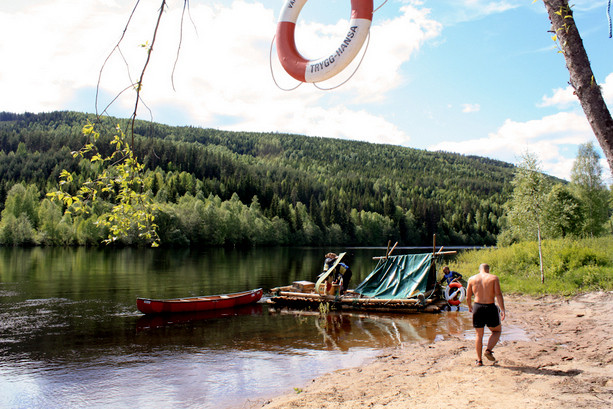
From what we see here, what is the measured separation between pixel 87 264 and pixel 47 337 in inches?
1191

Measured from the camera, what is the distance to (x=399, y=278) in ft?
68.2

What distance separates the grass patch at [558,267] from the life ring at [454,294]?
97.7 inches

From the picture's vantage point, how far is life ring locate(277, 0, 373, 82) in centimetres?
478

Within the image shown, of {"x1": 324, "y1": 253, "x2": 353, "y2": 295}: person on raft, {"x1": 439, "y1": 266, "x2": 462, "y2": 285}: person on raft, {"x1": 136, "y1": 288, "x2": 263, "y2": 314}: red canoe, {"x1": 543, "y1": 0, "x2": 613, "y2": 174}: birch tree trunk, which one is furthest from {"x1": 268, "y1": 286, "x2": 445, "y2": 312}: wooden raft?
{"x1": 543, "y1": 0, "x2": 613, "y2": 174}: birch tree trunk

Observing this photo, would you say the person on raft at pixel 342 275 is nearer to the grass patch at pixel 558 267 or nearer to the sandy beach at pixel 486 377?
the grass patch at pixel 558 267

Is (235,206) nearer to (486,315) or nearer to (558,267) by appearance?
(558,267)

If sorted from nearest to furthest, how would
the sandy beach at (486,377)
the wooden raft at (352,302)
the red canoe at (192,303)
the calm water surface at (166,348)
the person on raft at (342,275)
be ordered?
the sandy beach at (486,377)
the calm water surface at (166,348)
the wooden raft at (352,302)
the red canoe at (192,303)
the person on raft at (342,275)

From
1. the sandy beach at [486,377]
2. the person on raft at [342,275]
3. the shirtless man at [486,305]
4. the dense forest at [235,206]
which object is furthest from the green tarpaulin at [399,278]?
the dense forest at [235,206]

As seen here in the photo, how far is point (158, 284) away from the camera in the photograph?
30.3 m

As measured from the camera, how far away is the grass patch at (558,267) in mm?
17688

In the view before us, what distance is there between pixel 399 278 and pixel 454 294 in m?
2.50

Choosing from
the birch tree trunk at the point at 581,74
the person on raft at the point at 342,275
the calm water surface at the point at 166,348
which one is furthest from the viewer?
the person on raft at the point at 342,275

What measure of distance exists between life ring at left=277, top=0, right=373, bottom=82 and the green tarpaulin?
52.4 ft

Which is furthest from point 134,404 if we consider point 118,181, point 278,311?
point 278,311
